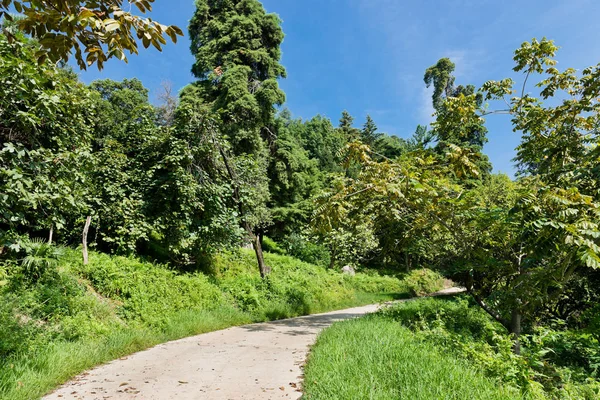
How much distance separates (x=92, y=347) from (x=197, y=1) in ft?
76.3

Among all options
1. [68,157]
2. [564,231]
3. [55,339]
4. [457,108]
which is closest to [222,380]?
[55,339]

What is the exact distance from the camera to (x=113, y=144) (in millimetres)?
12898

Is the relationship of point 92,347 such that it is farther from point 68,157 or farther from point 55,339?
point 68,157

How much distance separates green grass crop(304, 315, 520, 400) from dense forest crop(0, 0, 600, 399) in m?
0.73

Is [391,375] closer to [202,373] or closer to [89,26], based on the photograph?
[202,373]

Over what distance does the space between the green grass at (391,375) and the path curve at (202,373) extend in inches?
19.4

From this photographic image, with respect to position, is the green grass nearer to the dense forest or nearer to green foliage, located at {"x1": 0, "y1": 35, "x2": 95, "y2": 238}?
the dense forest

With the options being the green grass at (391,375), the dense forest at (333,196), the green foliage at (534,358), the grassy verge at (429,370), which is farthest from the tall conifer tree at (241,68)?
the green grass at (391,375)

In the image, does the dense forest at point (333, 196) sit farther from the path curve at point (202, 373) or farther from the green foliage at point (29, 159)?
the path curve at point (202, 373)

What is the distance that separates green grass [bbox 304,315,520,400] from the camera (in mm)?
3672

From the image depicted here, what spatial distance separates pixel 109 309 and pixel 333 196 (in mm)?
5337

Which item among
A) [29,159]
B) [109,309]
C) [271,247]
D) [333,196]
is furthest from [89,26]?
[271,247]

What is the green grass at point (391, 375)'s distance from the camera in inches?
145

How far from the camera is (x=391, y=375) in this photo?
169 inches
